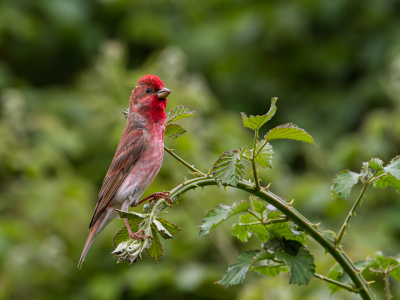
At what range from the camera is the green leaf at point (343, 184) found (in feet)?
4.79

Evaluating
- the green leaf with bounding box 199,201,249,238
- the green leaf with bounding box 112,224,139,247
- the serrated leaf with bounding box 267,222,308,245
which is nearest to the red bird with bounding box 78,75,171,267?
the green leaf with bounding box 112,224,139,247

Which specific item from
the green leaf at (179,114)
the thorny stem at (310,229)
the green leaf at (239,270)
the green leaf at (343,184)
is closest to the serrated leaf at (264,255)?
the green leaf at (239,270)

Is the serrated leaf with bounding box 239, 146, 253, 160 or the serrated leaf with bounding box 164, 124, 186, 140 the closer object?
the serrated leaf with bounding box 239, 146, 253, 160

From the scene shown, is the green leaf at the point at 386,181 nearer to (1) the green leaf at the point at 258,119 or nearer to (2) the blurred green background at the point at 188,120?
(1) the green leaf at the point at 258,119

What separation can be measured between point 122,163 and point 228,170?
1.32 meters

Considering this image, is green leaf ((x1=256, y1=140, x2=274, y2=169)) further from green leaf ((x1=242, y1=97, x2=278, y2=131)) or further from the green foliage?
the green foliage

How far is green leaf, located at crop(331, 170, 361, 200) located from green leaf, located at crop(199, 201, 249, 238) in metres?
0.27

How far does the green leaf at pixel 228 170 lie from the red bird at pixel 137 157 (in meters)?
1.07

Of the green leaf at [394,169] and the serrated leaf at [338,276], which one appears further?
the serrated leaf at [338,276]

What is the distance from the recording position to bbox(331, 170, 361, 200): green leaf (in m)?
1.46

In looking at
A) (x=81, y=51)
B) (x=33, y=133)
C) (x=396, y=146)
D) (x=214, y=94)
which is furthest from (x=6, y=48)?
(x=396, y=146)

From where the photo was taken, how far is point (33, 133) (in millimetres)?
4809

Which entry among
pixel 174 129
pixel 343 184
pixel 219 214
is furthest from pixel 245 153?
pixel 174 129

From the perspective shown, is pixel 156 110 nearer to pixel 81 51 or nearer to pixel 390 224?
pixel 390 224
